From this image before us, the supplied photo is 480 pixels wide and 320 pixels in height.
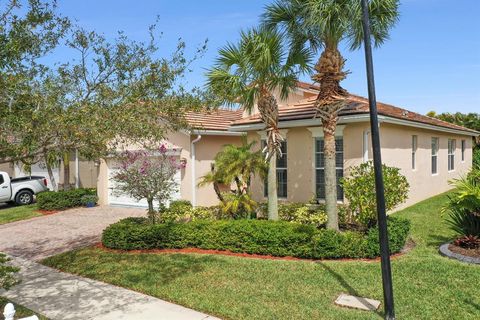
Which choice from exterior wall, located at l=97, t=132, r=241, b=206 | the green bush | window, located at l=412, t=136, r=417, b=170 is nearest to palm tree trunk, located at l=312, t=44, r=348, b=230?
exterior wall, located at l=97, t=132, r=241, b=206

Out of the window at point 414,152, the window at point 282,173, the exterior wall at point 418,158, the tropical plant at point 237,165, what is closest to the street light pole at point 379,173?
the tropical plant at point 237,165

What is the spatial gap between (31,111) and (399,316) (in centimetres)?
592

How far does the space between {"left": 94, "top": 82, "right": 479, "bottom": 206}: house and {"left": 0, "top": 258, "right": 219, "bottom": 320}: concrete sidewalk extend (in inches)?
176

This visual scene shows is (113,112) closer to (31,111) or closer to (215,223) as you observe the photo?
(31,111)

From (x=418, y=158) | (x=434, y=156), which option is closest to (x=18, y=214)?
(x=418, y=158)

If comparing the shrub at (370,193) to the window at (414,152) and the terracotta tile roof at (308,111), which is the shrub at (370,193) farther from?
the window at (414,152)

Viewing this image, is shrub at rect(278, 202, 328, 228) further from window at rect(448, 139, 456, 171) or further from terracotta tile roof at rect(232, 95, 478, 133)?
window at rect(448, 139, 456, 171)

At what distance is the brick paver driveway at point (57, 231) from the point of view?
11070mm

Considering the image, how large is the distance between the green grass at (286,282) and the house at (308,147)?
384 cm

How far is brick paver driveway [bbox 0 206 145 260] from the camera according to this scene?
1107cm

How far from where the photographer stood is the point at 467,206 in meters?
8.36

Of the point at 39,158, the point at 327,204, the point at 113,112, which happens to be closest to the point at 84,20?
the point at 113,112

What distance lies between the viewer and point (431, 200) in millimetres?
16297

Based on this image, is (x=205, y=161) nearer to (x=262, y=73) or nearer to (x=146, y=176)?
(x=146, y=176)
